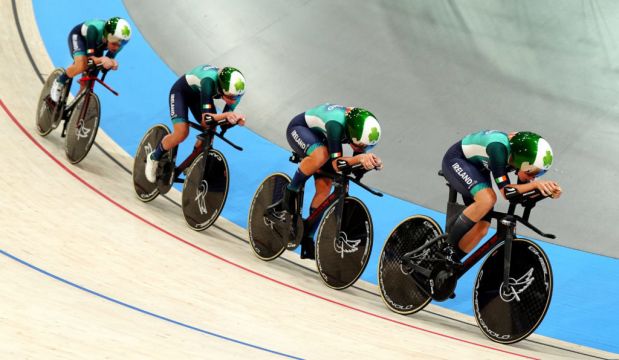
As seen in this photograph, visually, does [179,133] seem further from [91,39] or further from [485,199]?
[485,199]

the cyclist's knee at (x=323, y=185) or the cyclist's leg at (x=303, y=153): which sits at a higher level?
the cyclist's leg at (x=303, y=153)

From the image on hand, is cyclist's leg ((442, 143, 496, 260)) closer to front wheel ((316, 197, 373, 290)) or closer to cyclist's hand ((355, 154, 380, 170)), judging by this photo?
cyclist's hand ((355, 154, 380, 170))

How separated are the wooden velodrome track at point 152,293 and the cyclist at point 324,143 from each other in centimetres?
46

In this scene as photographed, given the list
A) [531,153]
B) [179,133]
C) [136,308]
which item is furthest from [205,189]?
[531,153]

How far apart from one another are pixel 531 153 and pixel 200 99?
100 inches

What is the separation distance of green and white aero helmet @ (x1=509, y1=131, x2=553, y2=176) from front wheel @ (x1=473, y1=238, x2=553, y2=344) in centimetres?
39

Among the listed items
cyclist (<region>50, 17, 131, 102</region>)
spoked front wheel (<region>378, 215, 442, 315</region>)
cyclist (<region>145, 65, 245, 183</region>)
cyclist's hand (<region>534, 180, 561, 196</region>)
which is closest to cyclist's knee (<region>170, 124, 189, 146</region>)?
cyclist (<region>145, 65, 245, 183</region>)

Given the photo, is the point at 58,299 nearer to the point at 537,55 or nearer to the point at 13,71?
the point at 13,71

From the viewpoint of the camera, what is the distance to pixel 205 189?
6.00m

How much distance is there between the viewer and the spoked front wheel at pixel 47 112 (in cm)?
704

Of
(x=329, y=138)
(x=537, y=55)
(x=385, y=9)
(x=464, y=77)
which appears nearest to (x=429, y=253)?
(x=329, y=138)

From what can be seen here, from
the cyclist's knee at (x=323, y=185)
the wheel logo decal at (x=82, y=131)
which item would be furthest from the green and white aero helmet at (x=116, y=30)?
the cyclist's knee at (x=323, y=185)

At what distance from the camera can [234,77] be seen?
5.71 m

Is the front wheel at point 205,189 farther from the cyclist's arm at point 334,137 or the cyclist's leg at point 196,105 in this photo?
the cyclist's arm at point 334,137
